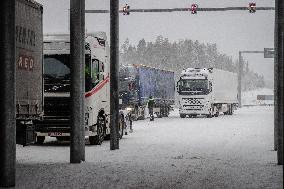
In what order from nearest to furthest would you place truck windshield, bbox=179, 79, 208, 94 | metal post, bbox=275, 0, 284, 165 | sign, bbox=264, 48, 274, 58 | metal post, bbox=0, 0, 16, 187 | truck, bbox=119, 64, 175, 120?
metal post, bbox=0, 0, 16, 187
metal post, bbox=275, 0, 284, 165
truck, bbox=119, 64, 175, 120
truck windshield, bbox=179, 79, 208, 94
sign, bbox=264, 48, 274, 58

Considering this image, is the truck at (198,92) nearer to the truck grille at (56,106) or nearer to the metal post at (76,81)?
the truck grille at (56,106)

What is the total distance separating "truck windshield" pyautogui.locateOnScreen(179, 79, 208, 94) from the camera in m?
44.3

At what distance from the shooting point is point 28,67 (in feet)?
46.9

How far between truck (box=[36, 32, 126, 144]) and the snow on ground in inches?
25.6

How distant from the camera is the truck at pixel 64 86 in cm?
1898

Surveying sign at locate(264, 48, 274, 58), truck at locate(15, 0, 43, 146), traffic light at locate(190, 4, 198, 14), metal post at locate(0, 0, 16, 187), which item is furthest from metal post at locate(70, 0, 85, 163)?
sign at locate(264, 48, 274, 58)

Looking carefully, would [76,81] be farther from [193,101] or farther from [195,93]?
[195,93]

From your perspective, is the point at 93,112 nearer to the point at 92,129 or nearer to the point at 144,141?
the point at 92,129

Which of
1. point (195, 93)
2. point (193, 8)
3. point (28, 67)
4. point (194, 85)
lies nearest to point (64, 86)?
point (28, 67)

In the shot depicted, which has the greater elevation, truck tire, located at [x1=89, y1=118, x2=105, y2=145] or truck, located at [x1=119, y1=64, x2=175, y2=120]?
truck, located at [x1=119, y1=64, x2=175, y2=120]

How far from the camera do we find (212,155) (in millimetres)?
16375

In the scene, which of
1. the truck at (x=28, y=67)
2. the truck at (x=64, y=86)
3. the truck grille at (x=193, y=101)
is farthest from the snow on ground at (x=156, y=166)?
the truck grille at (x=193, y=101)

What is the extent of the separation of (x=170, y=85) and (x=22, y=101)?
121ft

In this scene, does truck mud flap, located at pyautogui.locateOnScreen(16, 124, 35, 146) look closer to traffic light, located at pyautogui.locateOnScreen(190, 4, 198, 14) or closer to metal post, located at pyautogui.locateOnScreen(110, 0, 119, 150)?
metal post, located at pyautogui.locateOnScreen(110, 0, 119, 150)
